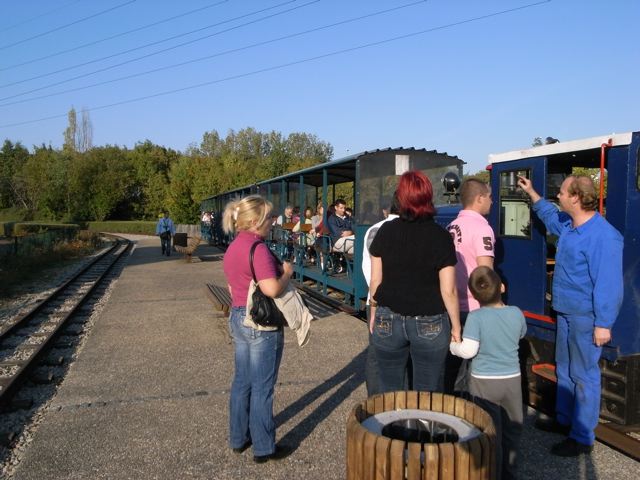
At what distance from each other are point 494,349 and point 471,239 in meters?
0.89

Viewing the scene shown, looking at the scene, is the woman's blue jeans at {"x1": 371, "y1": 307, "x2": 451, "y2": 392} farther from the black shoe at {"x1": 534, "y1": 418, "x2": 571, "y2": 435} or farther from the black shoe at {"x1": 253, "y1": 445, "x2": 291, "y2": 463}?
the black shoe at {"x1": 534, "y1": 418, "x2": 571, "y2": 435}

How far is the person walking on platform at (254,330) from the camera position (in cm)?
350

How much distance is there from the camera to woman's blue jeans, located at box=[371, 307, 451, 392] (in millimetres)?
3053

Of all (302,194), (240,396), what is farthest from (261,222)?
(302,194)

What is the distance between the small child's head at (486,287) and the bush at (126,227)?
48.8 meters

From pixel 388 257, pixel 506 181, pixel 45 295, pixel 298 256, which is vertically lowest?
pixel 45 295

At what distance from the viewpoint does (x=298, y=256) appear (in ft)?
40.6

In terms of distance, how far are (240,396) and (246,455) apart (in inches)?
20.4

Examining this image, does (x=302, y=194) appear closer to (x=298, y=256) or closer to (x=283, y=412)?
(x=298, y=256)

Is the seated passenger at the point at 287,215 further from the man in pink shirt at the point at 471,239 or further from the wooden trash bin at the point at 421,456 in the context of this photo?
the wooden trash bin at the point at 421,456

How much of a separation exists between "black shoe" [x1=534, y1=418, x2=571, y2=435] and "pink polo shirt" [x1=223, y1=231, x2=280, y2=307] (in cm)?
249

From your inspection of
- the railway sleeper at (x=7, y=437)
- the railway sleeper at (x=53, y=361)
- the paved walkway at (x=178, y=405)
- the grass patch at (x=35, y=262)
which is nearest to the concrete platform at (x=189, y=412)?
the paved walkway at (x=178, y=405)

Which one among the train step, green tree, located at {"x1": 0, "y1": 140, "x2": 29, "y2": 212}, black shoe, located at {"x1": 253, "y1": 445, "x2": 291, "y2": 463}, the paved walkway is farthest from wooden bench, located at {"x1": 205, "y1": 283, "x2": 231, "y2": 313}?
green tree, located at {"x1": 0, "y1": 140, "x2": 29, "y2": 212}

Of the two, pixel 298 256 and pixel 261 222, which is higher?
pixel 261 222
